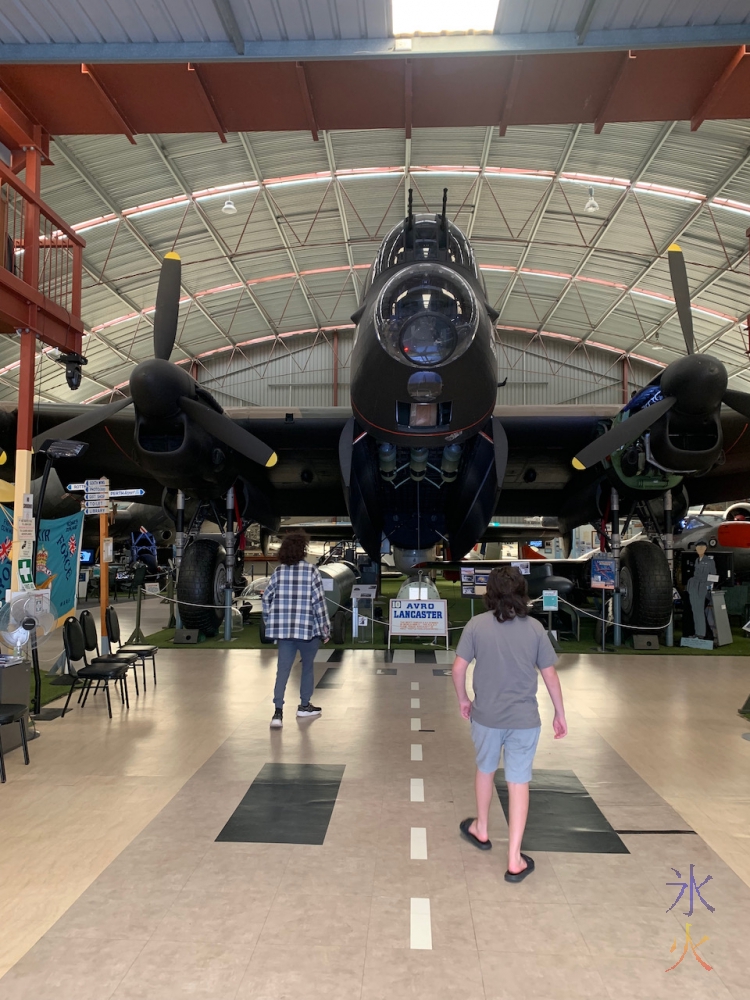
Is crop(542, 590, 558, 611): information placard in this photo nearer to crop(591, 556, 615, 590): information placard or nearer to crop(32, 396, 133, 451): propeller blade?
crop(591, 556, 615, 590): information placard

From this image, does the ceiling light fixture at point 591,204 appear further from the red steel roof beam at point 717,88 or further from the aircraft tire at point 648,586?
the red steel roof beam at point 717,88

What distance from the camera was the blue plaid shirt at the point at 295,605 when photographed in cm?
612

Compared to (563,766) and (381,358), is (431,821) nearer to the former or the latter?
(563,766)

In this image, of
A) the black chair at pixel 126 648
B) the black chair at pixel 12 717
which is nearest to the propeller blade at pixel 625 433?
the black chair at pixel 126 648

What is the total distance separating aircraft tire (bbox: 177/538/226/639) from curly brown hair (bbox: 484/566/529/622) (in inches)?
325

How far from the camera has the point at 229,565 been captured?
11.5 metres

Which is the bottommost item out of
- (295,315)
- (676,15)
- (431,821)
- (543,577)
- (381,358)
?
(431,821)

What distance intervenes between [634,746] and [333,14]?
249 inches

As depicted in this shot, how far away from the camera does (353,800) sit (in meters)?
4.49

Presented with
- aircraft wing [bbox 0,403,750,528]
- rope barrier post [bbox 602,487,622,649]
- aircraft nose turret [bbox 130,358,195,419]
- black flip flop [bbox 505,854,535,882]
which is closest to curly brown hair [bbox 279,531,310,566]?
black flip flop [bbox 505,854,535,882]

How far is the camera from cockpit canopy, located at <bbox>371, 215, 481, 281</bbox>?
732cm

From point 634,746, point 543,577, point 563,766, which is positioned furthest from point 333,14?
point 543,577

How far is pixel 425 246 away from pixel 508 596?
504 centimetres

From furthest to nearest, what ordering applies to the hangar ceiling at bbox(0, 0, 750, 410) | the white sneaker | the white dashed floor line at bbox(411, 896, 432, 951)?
the white sneaker, the hangar ceiling at bbox(0, 0, 750, 410), the white dashed floor line at bbox(411, 896, 432, 951)
